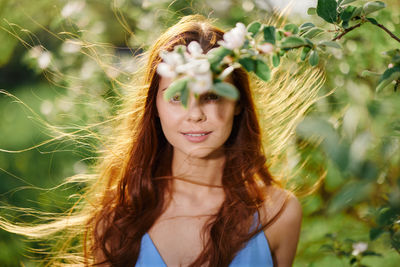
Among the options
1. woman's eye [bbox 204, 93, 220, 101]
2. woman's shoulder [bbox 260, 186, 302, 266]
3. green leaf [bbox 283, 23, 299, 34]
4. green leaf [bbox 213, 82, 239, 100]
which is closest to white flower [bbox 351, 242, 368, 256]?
Result: woman's shoulder [bbox 260, 186, 302, 266]

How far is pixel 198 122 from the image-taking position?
118cm

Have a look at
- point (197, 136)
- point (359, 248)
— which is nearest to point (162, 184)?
point (197, 136)

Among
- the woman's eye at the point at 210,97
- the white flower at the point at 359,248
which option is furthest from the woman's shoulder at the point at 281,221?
the woman's eye at the point at 210,97

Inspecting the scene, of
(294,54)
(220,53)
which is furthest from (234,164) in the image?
(220,53)

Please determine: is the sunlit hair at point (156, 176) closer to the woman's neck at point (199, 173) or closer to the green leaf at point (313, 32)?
the woman's neck at point (199, 173)

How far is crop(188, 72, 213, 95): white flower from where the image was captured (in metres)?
0.61

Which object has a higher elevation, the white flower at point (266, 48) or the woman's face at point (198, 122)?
the white flower at point (266, 48)

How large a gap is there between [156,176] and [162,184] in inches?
1.5

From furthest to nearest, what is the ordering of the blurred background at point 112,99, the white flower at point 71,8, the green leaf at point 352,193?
the white flower at point 71,8 → the blurred background at point 112,99 → the green leaf at point 352,193

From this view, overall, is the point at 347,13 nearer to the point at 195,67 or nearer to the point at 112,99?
the point at 195,67

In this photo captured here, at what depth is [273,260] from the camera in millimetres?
1413

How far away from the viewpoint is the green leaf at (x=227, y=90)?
0.60 metres

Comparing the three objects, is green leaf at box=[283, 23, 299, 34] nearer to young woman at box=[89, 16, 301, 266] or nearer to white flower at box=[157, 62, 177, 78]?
white flower at box=[157, 62, 177, 78]

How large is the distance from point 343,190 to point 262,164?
879 millimetres
